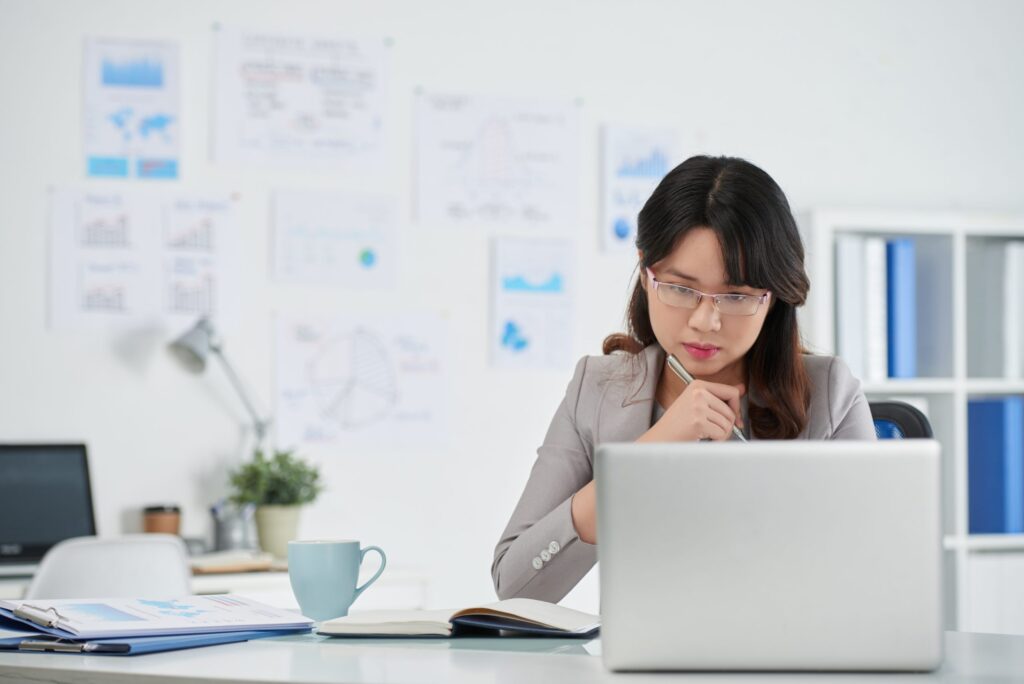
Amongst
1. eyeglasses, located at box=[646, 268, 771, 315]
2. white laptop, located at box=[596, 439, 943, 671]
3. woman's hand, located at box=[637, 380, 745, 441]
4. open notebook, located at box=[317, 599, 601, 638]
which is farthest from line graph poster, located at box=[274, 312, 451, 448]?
white laptop, located at box=[596, 439, 943, 671]

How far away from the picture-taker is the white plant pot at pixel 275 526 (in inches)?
118

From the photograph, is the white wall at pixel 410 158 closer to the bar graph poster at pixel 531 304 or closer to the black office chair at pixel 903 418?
the bar graph poster at pixel 531 304

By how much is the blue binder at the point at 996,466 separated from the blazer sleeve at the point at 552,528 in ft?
6.88

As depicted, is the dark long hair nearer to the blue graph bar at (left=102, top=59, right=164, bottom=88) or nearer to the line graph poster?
the line graph poster

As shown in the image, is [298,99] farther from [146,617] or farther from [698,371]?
[146,617]

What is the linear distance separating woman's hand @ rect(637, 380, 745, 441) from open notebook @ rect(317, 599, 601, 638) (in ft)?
0.91

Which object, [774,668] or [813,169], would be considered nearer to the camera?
[774,668]

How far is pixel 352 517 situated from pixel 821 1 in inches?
84.8

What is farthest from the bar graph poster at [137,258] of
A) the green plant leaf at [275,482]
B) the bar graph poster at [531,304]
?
the bar graph poster at [531,304]

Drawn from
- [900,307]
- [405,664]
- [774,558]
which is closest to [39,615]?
[405,664]

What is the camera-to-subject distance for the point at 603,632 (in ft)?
3.15

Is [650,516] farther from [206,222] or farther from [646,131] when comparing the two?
[646,131]

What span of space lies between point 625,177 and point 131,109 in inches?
55.3

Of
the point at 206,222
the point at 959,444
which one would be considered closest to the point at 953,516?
the point at 959,444
